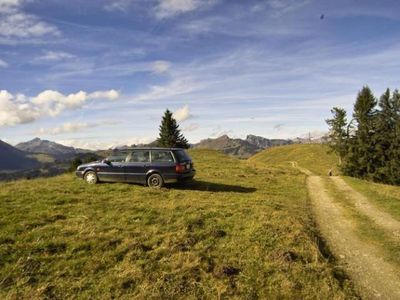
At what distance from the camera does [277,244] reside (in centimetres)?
1109

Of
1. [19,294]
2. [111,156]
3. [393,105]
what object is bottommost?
[19,294]

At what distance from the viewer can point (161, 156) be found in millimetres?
19828

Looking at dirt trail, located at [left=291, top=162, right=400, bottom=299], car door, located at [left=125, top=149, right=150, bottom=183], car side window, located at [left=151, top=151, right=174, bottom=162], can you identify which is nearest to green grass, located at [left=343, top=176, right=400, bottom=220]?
dirt trail, located at [left=291, top=162, right=400, bottom=299]

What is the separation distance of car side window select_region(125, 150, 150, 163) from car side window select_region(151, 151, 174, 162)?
0.36 metres

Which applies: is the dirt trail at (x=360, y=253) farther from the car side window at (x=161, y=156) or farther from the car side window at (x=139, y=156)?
the car side window at (x=139, y=156)

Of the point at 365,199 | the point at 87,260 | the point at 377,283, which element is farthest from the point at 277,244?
the point at 365,199

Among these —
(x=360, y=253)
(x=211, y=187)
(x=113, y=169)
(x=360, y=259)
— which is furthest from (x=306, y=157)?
(x=360, y=259)

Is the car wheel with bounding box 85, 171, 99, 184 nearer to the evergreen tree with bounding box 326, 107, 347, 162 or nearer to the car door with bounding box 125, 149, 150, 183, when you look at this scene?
the car door with bounding box 125, 149, 150, 183

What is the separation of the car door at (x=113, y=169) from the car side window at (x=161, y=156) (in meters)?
1.77

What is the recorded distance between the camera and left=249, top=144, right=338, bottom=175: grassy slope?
308 ft

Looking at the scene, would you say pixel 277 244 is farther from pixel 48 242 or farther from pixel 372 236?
pixel 48 242

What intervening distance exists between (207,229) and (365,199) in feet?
44.1

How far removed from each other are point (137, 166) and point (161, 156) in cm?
149

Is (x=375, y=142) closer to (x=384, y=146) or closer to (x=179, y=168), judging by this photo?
(x=384, y=146)
